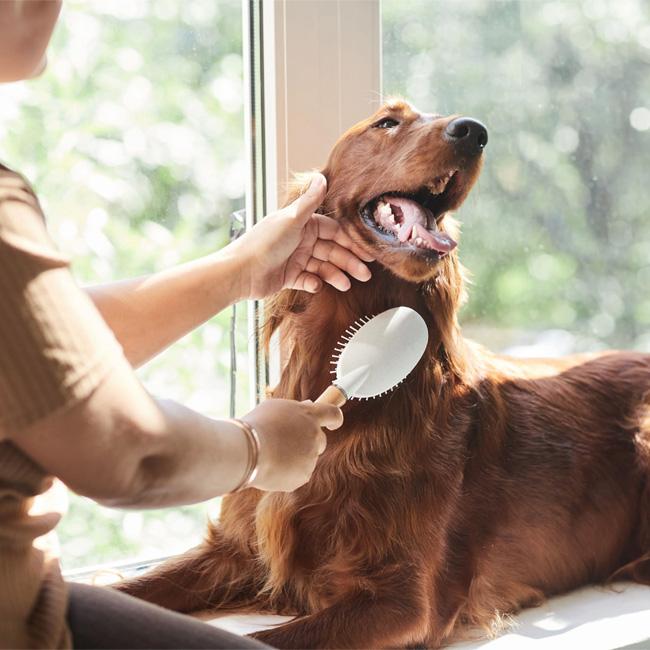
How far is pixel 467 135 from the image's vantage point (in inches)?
58.6

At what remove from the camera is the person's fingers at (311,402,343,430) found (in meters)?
1.15

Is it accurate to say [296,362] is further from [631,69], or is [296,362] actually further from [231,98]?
[631,69]

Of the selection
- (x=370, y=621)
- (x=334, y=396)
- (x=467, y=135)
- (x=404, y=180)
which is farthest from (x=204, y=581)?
(x=467, y=135)

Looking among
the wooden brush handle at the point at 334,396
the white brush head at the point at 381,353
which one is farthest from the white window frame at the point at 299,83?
the wooden brush handle at the point at 334,396

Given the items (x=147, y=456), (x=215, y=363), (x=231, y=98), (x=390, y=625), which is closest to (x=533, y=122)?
(x=231, y=98)

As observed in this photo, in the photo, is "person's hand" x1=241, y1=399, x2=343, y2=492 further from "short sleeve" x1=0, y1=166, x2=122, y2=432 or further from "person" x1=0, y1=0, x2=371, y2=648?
"short sleeve" x1=0, y1=166, x2=122, y2=432

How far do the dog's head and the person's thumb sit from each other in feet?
0.24

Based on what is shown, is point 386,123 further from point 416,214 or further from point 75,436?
point 75,436

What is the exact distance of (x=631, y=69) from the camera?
2334 mm

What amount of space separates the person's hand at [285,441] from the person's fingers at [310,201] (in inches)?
16.4

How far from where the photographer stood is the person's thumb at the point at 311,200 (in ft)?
4.80

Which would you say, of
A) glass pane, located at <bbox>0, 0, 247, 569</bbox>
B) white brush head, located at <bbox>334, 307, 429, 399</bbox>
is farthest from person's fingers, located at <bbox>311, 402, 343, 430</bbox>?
glass pane, located at <bbox>0, 0, 247, 569</bbox>

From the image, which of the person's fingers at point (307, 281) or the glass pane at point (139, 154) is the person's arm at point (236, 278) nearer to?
the person's fingers at point (307, 281)

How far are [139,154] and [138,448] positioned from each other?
997 mm
